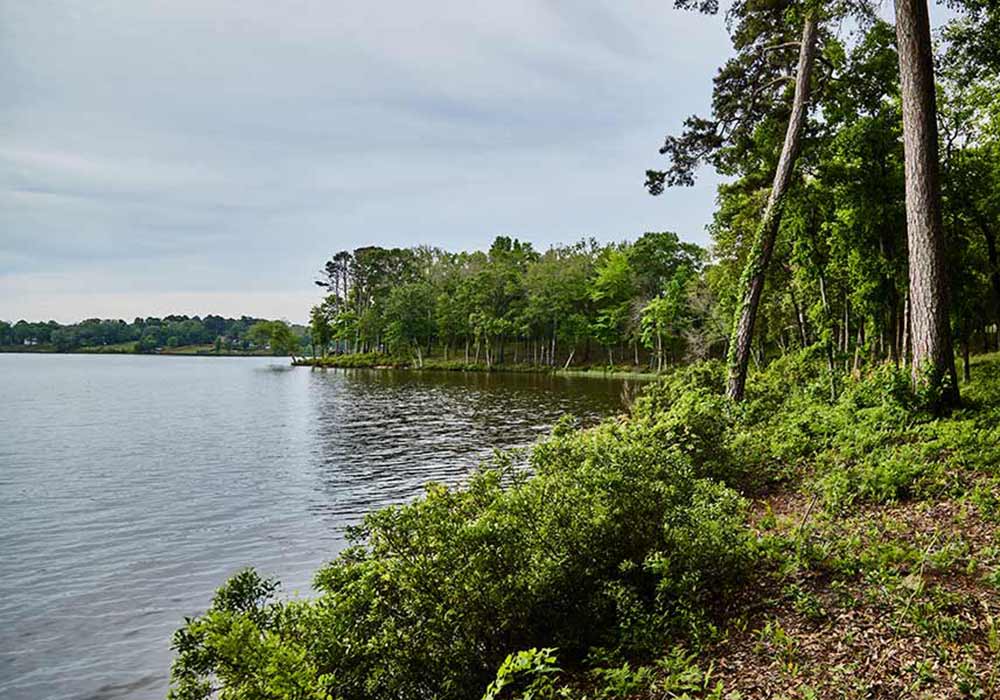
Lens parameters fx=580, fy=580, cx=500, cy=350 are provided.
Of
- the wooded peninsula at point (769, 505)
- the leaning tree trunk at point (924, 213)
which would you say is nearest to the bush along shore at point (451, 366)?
the wooded peninsula at point (769, 505)

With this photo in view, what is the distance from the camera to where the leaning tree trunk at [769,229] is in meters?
12.4

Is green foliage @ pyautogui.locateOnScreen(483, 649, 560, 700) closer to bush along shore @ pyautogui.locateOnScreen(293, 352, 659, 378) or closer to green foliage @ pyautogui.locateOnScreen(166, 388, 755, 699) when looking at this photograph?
green foliage @ pyautogui.locateOnScreen(166, 388, 755, 699)

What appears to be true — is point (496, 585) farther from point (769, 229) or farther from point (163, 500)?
point (769, 229)

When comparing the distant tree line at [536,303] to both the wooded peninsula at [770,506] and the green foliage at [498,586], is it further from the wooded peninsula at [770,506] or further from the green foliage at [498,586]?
the green foliage at [498,586]

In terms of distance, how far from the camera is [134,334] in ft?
433

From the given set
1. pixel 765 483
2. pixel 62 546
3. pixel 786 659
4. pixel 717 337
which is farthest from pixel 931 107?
pixel 717 337

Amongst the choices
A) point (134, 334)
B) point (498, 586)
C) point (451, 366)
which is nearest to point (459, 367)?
point (451, 366)

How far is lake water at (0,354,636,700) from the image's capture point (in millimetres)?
6418

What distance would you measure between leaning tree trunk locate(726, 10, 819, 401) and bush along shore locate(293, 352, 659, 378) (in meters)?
35.2

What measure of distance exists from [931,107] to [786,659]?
836 centimetres

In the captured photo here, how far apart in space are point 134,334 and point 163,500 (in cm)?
14215

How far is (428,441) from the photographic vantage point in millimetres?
19453

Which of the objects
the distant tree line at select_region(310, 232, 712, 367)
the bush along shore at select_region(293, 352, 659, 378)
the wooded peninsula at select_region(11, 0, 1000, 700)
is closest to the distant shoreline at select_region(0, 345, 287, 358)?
the bush along shore at select_region(293, 352, 659, 378)

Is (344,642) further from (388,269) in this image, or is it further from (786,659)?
(388,269)
